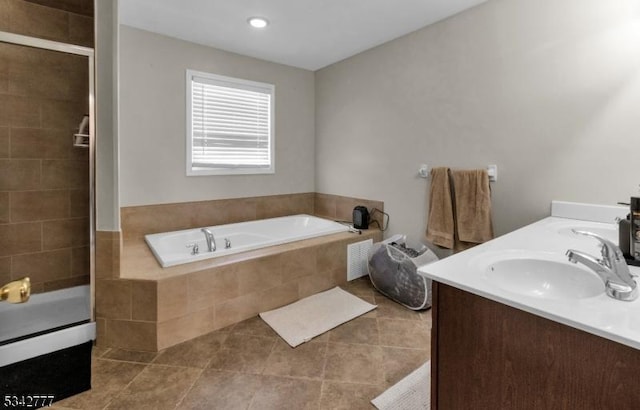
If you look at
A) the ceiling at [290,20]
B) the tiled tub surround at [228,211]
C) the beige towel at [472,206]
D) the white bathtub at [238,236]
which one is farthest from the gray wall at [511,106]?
the white bathtub at [238,236]

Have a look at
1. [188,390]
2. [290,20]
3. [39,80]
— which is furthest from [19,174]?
[290,20]

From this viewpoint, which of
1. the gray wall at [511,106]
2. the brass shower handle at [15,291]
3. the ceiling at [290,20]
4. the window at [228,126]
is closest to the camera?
the brass shower handle at [15,291]

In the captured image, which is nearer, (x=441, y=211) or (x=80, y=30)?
(x=80, y=30)

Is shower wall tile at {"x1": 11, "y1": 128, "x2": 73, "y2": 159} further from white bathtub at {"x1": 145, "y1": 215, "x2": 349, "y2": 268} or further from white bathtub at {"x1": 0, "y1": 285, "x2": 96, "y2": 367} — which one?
white bathtub at {"x1": 0, "y1": 285, "x2": 96, "y2": 367}

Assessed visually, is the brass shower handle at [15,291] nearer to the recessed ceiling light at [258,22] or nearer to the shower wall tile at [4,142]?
the shower wall tile at [4,142]

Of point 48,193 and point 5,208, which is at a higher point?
point 48,193

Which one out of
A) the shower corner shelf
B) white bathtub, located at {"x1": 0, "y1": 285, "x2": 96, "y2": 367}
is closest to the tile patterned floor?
white bathtub, located at {"x1": 0, "y1": 285, "x2": 96, "y2": 367}

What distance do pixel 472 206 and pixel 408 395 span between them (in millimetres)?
1489

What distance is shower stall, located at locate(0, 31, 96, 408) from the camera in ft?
6.57

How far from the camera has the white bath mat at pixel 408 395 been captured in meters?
1.53

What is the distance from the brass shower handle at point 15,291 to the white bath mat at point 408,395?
4.82 ft

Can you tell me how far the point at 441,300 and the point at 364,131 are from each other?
2.65 m

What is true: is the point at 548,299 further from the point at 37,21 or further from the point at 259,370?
the point at 37,21

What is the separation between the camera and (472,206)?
2.46 meters
